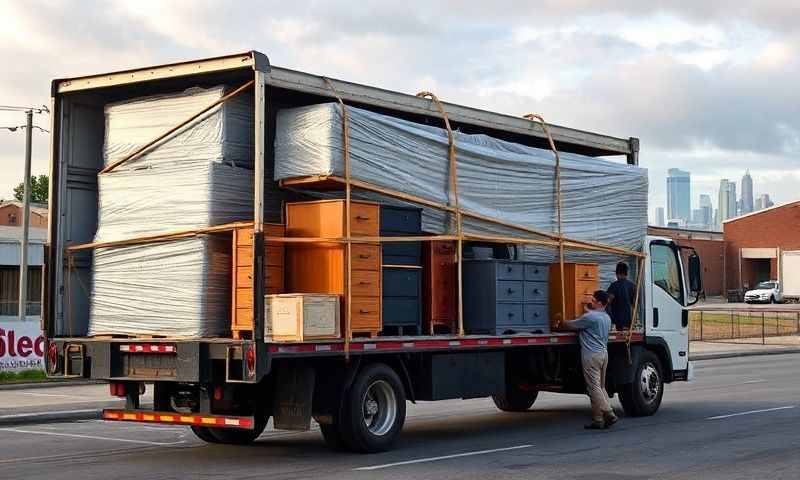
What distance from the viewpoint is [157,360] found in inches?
456

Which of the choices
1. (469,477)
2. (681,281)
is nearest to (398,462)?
(469,477)

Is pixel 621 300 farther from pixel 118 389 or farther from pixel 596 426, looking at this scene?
A: pixel 118 389

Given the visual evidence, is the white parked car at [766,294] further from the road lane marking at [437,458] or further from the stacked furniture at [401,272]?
the stacked furniture at [401,272]

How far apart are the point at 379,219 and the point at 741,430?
548 centimetres

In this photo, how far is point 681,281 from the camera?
17000mm

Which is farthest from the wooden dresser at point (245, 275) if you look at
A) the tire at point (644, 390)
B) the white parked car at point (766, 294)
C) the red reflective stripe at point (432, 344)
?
the white parked car at point (766, 294)

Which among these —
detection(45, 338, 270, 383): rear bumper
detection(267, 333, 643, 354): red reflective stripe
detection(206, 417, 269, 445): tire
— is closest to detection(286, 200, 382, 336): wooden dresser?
detection(267, 333, 643, 354): red reflective stripe

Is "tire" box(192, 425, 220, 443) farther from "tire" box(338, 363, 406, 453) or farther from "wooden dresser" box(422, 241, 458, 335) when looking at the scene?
"wooden dresser" box(422, 241, 458, 335)

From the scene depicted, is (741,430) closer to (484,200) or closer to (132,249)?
(484,200)

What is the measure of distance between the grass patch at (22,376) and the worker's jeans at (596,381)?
42.6 feet

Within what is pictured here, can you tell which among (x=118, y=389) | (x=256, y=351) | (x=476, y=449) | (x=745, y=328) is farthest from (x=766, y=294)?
(x=256, y=351)

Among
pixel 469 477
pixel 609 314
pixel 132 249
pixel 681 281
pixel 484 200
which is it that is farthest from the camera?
pixel 681 281

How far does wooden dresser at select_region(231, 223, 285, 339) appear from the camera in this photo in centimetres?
1119

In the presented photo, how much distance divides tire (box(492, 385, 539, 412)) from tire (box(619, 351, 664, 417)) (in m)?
1.50
